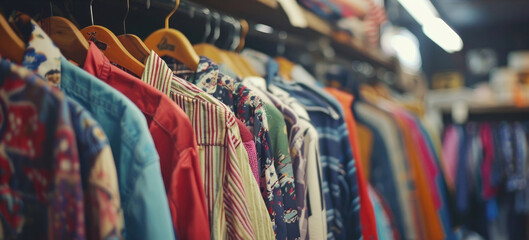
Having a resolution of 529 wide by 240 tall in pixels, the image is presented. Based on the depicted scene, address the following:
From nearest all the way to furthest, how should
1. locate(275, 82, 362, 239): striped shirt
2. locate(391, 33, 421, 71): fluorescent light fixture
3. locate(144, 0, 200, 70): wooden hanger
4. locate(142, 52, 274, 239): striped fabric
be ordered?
locate(142, 52, 274, 239): striped fabric, locate(144, 0, 200, 70): wooden hanger, locate(275, 82, 362, 239): striped shirt, locate(391, 33, 421, 71): fluorescent light fixture

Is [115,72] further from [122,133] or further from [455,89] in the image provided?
[455,89]

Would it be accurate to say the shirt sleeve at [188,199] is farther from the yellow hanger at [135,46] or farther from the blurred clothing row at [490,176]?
the blurred clothing row at [490,176]

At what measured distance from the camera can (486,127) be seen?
2.70 m

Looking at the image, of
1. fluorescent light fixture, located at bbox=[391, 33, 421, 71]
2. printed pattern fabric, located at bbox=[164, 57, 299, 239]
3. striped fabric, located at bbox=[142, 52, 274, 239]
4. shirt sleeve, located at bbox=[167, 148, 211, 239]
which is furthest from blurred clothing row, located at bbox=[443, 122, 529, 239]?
shirt sleeve, located at bbox=[167, 148, 211, 239]

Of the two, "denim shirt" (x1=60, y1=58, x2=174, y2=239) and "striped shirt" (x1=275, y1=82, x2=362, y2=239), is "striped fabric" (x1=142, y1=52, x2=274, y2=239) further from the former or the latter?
"striped shirt" (x1=275, y1=82, x2=362, y2=239)

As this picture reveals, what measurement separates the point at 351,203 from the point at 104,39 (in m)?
0.71

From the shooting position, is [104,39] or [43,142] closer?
[43,142]

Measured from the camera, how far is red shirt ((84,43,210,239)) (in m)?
0.61

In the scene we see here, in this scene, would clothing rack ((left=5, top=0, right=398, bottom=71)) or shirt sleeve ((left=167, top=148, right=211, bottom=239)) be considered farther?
clothing rack ((left=5, top=0, right=398, bottom=71))

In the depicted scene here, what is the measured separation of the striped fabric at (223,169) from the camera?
2.22 feet

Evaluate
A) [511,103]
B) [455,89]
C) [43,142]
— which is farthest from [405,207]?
[455,89]

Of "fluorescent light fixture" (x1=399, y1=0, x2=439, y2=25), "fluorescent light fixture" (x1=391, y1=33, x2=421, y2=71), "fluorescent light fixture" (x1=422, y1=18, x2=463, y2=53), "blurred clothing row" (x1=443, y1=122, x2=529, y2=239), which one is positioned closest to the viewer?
"fluorescent light fixture" (x1=399, y1=0, x2=439, y2=25)

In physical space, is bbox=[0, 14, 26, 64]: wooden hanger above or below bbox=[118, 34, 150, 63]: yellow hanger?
below

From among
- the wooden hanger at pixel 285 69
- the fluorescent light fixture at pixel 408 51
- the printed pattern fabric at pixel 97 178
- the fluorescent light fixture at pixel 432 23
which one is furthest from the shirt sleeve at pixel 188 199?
the fluorescent light fixture at pixel 408 51
